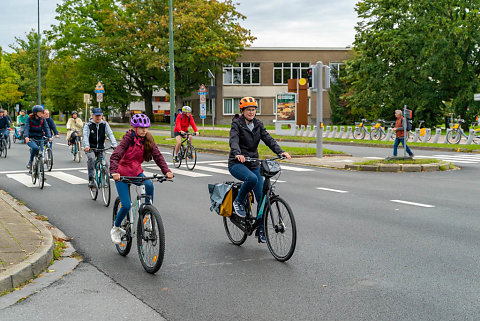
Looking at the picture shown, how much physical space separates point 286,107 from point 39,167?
25.6m

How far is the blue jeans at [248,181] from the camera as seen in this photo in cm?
634

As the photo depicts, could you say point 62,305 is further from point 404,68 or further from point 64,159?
point 404,68

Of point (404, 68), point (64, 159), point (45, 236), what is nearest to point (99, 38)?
point (404, 68)

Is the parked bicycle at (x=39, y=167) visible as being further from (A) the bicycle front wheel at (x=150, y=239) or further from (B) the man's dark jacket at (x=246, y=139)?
(A) the bicycle front wheel at (x=150, y=239)

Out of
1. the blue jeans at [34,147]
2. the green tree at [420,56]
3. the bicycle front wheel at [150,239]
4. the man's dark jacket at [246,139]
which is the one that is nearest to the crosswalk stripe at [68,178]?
the blue jeans at [34,147]

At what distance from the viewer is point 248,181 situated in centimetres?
633

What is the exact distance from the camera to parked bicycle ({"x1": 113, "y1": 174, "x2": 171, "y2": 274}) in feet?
17.8

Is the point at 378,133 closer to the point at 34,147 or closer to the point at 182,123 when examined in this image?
the point at 182,123

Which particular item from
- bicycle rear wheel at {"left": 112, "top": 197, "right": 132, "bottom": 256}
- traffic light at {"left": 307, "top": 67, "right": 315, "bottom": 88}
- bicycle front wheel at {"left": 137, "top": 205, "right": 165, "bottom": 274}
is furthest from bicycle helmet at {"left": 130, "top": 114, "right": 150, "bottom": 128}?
traffic light at {"left": 307, "top": 67, "right": 315, "bottom": 88}

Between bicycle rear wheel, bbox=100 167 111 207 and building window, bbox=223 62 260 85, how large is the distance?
Result: 50999 mm

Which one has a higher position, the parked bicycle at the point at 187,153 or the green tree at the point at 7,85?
the green tree at the point at 7,85

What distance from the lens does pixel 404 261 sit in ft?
19.5

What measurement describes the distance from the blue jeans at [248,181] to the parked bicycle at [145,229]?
98cm

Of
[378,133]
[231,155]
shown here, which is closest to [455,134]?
[378,133]
